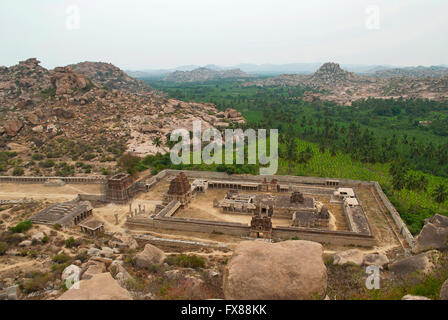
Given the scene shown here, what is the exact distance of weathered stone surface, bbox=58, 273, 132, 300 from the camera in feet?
45.6

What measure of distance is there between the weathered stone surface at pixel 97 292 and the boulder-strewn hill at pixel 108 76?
15760 centimetres

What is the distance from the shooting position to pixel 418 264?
21328 mm

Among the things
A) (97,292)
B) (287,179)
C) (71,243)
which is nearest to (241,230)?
(71,243)

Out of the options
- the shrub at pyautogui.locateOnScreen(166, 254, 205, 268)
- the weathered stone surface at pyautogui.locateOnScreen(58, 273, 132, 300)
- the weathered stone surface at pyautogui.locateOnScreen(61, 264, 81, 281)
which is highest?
the weathered stone surface at pyautogui.locateOnScreen(58, 273, 132, 300)

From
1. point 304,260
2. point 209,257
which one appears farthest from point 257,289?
point 209,257

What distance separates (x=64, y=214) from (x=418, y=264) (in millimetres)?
36275

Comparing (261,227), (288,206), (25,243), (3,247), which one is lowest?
(261,227)

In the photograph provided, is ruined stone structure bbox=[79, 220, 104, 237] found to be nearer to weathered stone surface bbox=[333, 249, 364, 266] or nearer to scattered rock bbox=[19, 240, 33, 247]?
scattered rock bbox=[19, 240, 33, 247]

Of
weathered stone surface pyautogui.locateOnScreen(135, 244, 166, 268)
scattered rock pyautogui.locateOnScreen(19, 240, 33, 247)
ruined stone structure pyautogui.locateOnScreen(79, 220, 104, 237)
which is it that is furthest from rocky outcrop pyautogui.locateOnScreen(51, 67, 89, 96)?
weathered stone surface pyautogui.locateOnScreen(135, 244, 166, 268)

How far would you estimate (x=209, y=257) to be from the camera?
27875mm

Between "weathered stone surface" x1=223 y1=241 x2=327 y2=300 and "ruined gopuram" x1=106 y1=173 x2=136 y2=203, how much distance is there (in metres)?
29.2

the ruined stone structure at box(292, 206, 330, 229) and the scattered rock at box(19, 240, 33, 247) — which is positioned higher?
the scattered rock at box(19, 240, 33, 247)

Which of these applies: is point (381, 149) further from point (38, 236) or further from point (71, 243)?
point (38, 236)

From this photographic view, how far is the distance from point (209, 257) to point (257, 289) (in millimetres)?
14842
